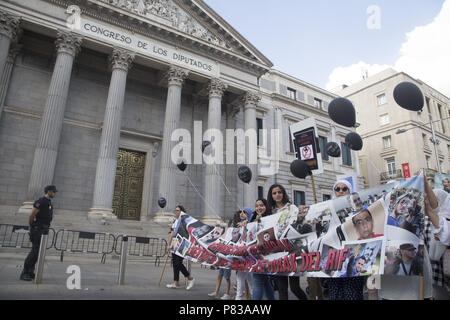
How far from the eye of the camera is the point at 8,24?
49.4ft

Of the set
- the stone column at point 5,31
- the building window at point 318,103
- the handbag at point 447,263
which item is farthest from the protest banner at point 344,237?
the building window at point 318,103

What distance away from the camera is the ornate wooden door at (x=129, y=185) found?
19609 millimetres

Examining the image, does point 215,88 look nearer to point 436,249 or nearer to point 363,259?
point 436,249

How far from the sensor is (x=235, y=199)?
2259 cm

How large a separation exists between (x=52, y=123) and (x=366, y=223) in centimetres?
1597

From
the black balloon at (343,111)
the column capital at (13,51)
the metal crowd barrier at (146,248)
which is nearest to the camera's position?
the black balloon at (343,111)

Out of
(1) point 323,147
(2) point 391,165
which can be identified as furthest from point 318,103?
(2) point 391,165

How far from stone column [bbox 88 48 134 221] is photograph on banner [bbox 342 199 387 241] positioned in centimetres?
1363

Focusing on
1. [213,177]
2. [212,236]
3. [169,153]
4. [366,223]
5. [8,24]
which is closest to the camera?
[366,223]

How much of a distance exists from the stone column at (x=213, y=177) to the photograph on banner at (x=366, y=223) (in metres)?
15.2

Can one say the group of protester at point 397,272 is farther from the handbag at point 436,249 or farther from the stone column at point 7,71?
the stone column at point 7,71

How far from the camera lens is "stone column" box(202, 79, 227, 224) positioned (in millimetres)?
18969

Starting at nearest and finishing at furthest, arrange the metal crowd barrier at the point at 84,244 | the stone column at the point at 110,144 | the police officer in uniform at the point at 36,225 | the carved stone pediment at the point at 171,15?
1. the police officer in uniform at the point at 36,225
2. the metal crowd barrier at the point at 84,244
3. the stone column at the point at 110,144
4. the carved stone pediment at the point at 171,15

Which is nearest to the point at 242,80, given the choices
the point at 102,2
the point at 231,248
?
the point at 102,2
